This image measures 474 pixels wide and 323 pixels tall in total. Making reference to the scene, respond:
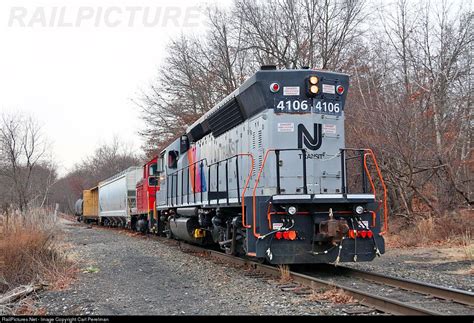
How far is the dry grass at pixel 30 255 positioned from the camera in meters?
8.58

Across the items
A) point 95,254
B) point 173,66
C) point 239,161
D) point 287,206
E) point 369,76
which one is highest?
point 173,66

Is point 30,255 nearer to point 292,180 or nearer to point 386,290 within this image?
point 292,180

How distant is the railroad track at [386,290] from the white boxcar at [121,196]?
15.9m

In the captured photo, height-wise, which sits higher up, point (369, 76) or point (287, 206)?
point (369, 76)

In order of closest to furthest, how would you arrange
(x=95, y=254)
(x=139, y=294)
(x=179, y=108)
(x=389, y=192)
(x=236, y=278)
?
(x=139, y=294) < (x=236, y=278) < (x=95, y=254) < (x=389, y=192) < (x=179, y=108)

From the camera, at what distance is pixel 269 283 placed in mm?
7699

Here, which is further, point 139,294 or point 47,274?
point 47,274

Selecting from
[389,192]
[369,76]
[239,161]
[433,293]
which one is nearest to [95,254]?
[239,161]

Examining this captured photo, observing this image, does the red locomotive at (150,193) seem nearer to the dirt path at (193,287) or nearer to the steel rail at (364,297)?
the dirt path at (193,287)

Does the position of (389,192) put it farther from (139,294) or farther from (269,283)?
(139,294)

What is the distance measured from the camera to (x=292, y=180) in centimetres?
891

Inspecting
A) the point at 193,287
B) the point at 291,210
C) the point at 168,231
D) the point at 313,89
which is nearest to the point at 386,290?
the point at 291,210

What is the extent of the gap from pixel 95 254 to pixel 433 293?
30.5ft

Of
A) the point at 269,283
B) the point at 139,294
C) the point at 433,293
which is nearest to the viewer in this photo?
the point at 433,293
